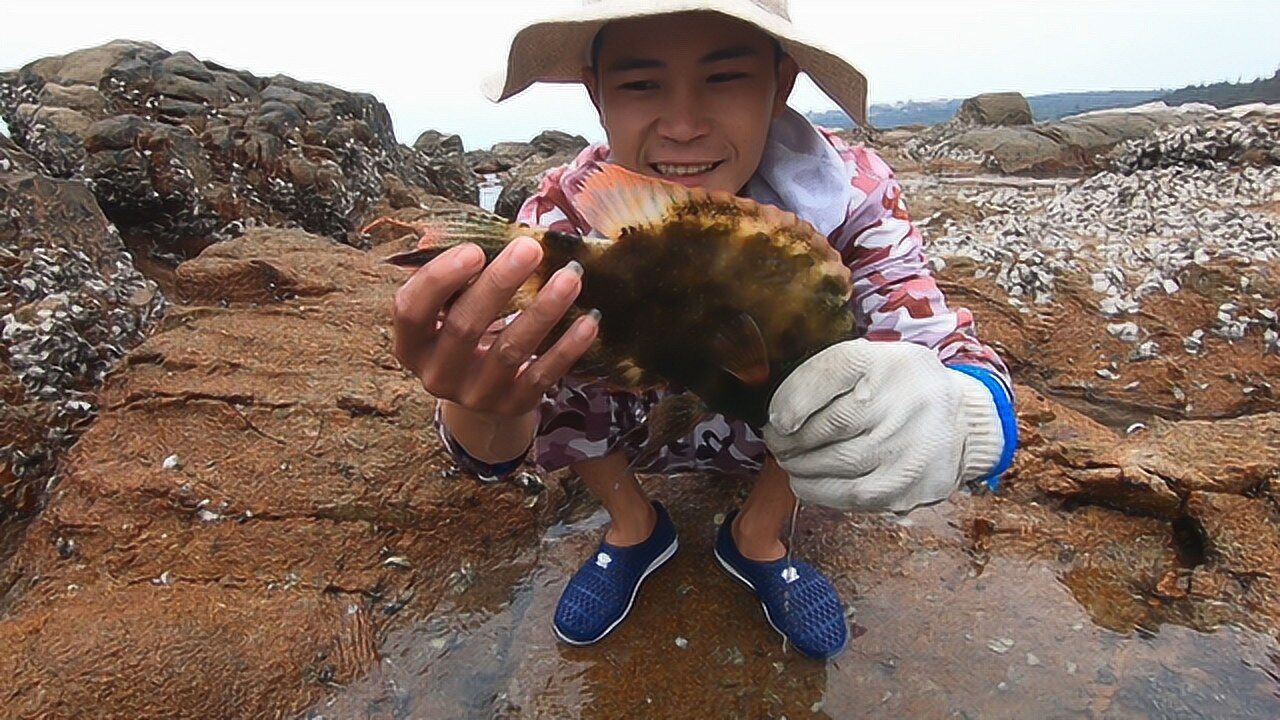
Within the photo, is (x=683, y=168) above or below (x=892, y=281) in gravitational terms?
above

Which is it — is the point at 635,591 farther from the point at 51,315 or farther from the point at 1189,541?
the point at 51,315

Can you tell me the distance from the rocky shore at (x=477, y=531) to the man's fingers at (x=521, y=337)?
3.81 feet

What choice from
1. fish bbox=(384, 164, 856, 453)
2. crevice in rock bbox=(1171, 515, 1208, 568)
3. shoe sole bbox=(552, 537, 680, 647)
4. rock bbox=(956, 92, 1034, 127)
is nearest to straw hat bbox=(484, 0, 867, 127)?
fish bbox=(384, 164, 856, 453)

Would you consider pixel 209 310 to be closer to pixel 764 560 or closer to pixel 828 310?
pixel 764 560

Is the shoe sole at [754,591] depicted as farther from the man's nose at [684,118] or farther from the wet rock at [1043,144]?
the wet rock at [1043,144]

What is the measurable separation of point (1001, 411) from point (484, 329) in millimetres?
1257

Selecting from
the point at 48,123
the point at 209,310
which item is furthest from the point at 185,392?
the point at 48,123

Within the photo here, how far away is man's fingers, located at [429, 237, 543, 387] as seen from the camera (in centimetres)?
149

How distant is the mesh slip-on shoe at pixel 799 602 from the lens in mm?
2566

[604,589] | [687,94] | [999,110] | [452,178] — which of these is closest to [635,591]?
[604,589]

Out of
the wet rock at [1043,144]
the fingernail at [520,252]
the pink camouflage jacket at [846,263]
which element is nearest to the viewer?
the fingernail at [520,252]

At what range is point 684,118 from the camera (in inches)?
82.0

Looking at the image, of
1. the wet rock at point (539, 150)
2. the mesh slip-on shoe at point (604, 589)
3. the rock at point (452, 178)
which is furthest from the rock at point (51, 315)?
the wet rock at point (539, 150)

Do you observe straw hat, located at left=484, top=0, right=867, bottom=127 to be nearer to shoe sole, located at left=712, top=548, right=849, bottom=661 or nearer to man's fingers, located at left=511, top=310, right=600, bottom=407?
man's fingers, located at left=511, top=310, right=600, bottom=407
